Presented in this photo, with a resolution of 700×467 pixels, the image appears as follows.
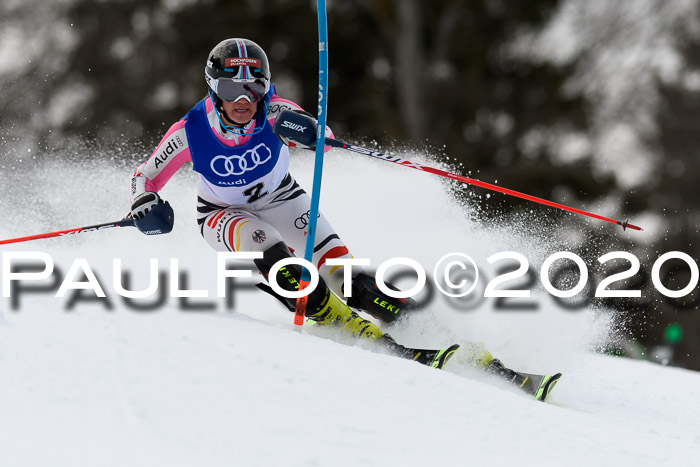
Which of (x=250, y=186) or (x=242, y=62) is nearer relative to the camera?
(x=242, y=62)

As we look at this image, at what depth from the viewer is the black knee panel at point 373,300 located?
4609 millimetres

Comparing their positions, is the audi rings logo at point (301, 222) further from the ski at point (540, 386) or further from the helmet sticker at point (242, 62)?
the ski at point (540, 386)

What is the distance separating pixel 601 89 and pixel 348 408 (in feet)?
58.4

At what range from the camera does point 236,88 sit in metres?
4.42

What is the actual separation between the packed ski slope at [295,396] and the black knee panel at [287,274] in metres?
0.27

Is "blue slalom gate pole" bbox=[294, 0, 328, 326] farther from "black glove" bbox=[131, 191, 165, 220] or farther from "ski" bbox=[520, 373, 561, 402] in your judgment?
"ski" bbox=[520, 373, 561, 402]

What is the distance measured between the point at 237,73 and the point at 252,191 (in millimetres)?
657

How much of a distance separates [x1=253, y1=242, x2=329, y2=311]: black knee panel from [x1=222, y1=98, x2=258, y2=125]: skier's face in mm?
645

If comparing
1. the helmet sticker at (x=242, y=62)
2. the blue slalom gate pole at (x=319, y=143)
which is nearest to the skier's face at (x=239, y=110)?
the helmet sticker at (x=242, y=62)

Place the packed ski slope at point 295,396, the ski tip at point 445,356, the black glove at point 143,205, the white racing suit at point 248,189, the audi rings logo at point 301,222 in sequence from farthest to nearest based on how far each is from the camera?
the audi rings logo at point 301,222, the white racing suit at point 248,189, the black glove at point 143,205, the ski tip at point 445,356, the packed ski slope at point 295,396

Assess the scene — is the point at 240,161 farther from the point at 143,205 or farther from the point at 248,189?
the point at 143,205

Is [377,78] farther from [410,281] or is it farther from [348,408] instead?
[348,408]

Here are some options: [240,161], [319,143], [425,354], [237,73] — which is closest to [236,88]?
[237,73]

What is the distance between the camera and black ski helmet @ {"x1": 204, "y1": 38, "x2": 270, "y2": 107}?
4410 mm
